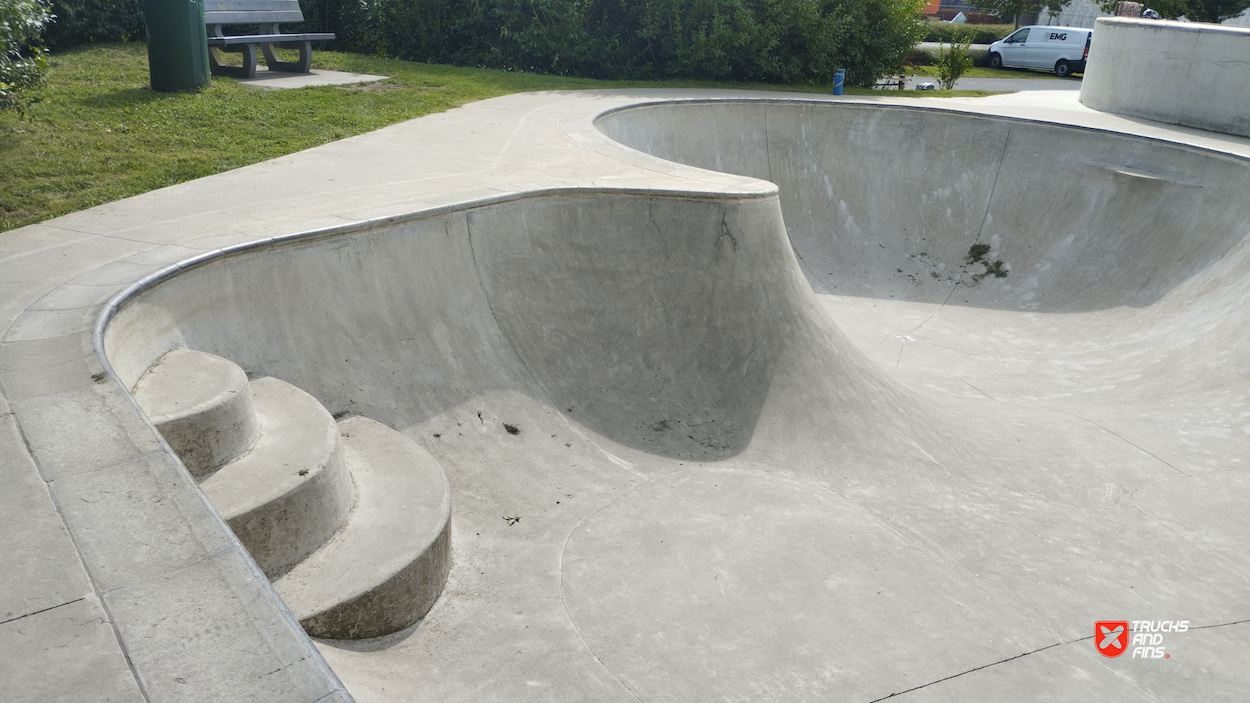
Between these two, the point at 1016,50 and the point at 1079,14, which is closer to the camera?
the point at 1016,50

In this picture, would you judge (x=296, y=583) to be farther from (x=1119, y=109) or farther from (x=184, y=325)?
(x=1119, y=109)

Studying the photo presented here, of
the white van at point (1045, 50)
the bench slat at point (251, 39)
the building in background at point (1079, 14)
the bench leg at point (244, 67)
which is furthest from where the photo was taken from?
the building in background at point (1079, 14)

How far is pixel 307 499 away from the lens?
3.81 m

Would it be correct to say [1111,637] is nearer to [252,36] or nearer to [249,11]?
[252,36]

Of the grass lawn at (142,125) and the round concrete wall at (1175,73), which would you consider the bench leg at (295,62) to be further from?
the round concrete wall at (1175,73)

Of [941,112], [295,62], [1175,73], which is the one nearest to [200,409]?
[295,62]

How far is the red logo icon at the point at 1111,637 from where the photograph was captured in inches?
201

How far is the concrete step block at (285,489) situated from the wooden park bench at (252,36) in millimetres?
9152

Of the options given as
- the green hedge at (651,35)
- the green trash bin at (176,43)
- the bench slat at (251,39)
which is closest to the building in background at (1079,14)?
the green hedge at (651,35)

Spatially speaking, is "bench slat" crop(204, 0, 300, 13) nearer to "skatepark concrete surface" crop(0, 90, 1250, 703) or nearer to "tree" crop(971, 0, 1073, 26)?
"skatepark concrete surface" crop(0, 90, 1250, 703)

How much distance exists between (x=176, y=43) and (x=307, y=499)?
8140 millimetres

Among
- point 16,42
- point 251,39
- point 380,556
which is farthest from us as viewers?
point 251,39

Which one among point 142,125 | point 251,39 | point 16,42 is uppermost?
point 251,39

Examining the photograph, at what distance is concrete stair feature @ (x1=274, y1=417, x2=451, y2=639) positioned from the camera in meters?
3.68
